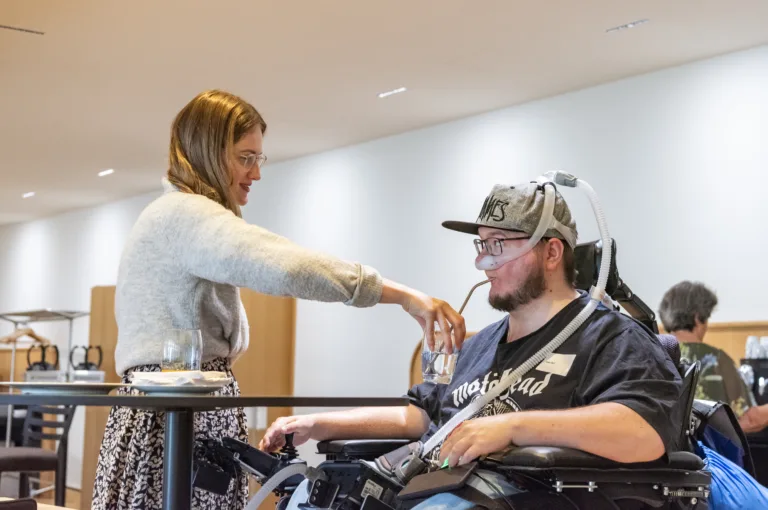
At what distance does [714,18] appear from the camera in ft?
16.1

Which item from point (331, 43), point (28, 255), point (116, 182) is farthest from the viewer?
point (28, 255)

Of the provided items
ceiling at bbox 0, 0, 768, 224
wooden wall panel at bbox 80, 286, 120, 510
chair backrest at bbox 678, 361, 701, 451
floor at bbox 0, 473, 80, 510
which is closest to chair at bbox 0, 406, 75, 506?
wooden wall panel at bbox 80, 286, 120, 510

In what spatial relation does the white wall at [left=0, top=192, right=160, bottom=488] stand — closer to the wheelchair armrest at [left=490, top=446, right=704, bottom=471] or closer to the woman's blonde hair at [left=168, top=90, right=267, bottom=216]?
the woman's blonde hair at [left=168, top=90, right=267, bottom=216]

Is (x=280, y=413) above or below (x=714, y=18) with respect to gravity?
below

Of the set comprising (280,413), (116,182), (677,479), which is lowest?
(280,413)

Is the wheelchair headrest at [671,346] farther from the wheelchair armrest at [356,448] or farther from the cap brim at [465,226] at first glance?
the wheelchair armrest at [356,448]

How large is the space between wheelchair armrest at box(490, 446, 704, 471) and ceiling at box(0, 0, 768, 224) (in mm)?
3365

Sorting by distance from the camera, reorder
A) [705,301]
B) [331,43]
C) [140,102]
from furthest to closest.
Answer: [140,102], [331,43], [705,301]

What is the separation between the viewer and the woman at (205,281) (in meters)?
1.73

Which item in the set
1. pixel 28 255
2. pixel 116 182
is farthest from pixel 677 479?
pixel 28 255

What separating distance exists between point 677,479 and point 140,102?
219 inches

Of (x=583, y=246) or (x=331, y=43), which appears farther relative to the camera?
(x=331, y=43)

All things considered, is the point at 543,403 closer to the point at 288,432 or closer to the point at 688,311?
the point at 288,432

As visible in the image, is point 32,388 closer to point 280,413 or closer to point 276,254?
point 276,254
